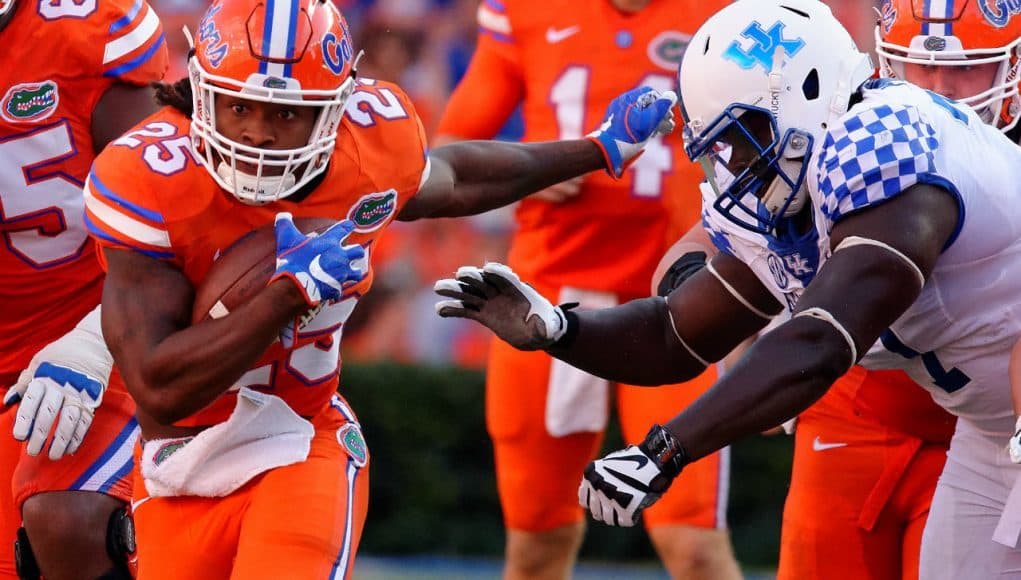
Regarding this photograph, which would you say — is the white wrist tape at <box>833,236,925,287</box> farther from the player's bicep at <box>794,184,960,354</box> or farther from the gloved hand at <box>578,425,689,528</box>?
the gloved hand at <box>578,425,689,528</box>

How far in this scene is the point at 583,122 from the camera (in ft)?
17.0

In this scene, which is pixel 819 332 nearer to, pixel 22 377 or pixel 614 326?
pixel 614 326

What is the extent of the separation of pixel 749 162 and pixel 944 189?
0.41 metres

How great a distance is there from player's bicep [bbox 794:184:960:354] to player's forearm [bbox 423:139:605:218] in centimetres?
116

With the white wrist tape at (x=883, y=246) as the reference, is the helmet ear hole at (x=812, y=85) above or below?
above

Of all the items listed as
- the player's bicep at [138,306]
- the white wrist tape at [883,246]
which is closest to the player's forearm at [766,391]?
the white wrist tape at [883,246]

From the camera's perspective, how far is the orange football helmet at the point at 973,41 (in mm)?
3988

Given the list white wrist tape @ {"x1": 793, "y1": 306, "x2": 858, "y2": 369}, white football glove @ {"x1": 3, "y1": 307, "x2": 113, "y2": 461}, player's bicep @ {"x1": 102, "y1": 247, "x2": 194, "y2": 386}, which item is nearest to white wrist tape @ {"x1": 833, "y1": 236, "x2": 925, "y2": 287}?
white wrist tape @ {"x1": 793, "y1": 306, "x2": 858, "y2": 369}

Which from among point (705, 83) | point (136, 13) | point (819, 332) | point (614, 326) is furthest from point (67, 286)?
point (819, 332)

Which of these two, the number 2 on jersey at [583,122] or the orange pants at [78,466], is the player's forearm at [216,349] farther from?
the number 2 on jersey at [583,122]

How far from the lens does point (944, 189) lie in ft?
10.1

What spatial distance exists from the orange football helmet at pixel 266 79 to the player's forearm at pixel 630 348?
2.20 ft

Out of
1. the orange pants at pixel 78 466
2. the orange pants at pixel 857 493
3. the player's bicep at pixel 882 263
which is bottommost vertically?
the orange pants at pixel 78 466

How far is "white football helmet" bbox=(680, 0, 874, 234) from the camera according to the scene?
326 cm
